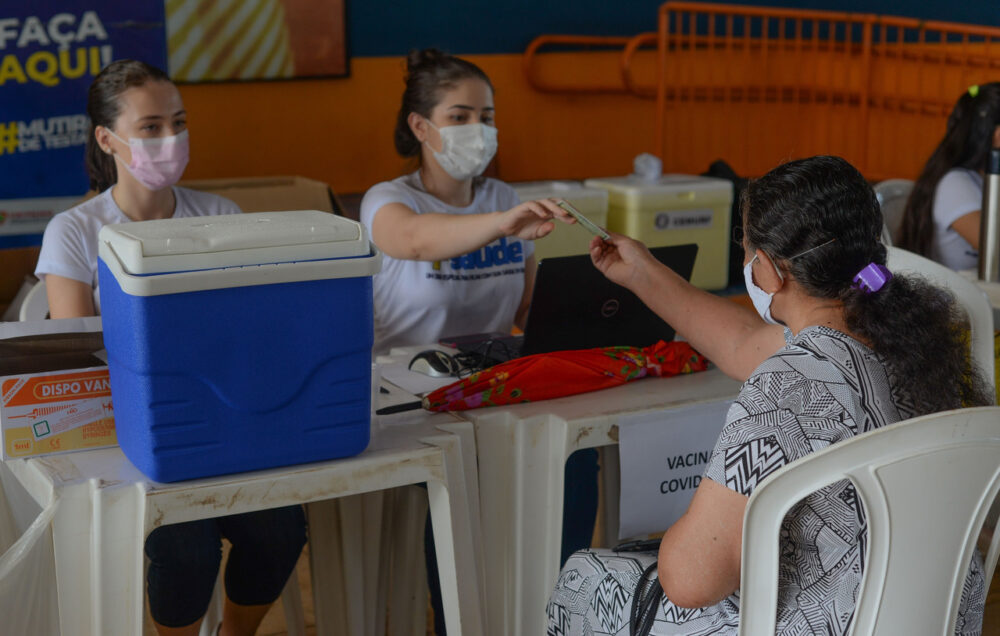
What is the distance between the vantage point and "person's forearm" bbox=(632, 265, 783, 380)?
1.99 meters

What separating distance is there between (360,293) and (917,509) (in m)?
0.80

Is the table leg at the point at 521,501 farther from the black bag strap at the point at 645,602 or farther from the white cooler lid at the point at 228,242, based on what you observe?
the white cooler lid at the point at 228,242

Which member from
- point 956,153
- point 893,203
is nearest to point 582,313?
point 956,153

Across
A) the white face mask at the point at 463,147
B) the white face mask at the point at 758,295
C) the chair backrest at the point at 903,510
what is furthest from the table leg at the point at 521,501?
the white face mask at the point at 463,147

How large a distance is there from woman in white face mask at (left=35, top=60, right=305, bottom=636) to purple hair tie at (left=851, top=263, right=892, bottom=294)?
3.65 ft

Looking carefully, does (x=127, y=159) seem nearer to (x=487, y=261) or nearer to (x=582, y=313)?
(x=487, y=261)

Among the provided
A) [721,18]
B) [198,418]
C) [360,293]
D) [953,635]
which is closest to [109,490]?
[198,418]

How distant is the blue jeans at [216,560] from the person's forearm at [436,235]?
658mm

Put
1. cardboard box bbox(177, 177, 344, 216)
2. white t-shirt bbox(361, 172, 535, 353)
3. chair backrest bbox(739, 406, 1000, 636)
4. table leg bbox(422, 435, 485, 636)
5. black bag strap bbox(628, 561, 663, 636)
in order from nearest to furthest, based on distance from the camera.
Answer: chair backrest bbox(739, 406, 1000, 636), black bag strap bbox(628, 561, 663, 636), table leg bbox(422, 435, 485, 636), white t-shirt bbox(361, 172, 535, 353), cardboard box bbox(177, 177, 344, 216)

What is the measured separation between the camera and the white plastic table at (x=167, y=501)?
1.50 meters

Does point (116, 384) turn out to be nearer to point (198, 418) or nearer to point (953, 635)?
point (198, 418)

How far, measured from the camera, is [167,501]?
1.50 meters

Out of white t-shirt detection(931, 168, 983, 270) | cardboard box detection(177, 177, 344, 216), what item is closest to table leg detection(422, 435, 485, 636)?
white t-shirt detection(931, 168, 983, 270)

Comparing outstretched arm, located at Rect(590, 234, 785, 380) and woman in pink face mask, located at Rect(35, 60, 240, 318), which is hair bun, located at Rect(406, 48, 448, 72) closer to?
woman in pink face mask, located at Rect(35, 60, 240, 318)
